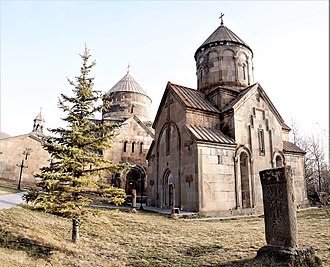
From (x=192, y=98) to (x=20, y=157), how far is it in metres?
15.9

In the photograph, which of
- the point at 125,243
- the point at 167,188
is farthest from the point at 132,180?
the point at 125,243

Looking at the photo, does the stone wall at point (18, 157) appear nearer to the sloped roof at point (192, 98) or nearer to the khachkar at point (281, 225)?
→ the sloped roof at point (192, 98)

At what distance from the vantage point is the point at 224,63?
17547 mm

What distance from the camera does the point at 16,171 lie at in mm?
20906

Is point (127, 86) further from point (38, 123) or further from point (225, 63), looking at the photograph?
point (38, 123)

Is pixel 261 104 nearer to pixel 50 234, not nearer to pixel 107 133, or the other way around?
pixel 107 133

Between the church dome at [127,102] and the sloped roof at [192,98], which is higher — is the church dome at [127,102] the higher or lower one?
the higher one

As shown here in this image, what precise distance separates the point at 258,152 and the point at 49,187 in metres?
12.6

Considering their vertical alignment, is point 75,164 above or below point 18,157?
below

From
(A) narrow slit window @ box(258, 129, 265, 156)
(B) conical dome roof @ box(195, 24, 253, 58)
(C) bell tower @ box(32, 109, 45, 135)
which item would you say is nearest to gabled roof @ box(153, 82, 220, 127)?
(A) narrow slit window @ box(258, 129, 265, 156)

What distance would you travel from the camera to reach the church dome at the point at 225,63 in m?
17.4

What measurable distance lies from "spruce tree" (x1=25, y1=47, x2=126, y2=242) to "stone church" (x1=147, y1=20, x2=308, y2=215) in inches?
258

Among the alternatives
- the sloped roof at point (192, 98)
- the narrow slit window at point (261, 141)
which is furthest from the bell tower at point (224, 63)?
the narrow slit window at point (261, 141)

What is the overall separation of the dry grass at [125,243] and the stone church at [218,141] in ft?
14.0
